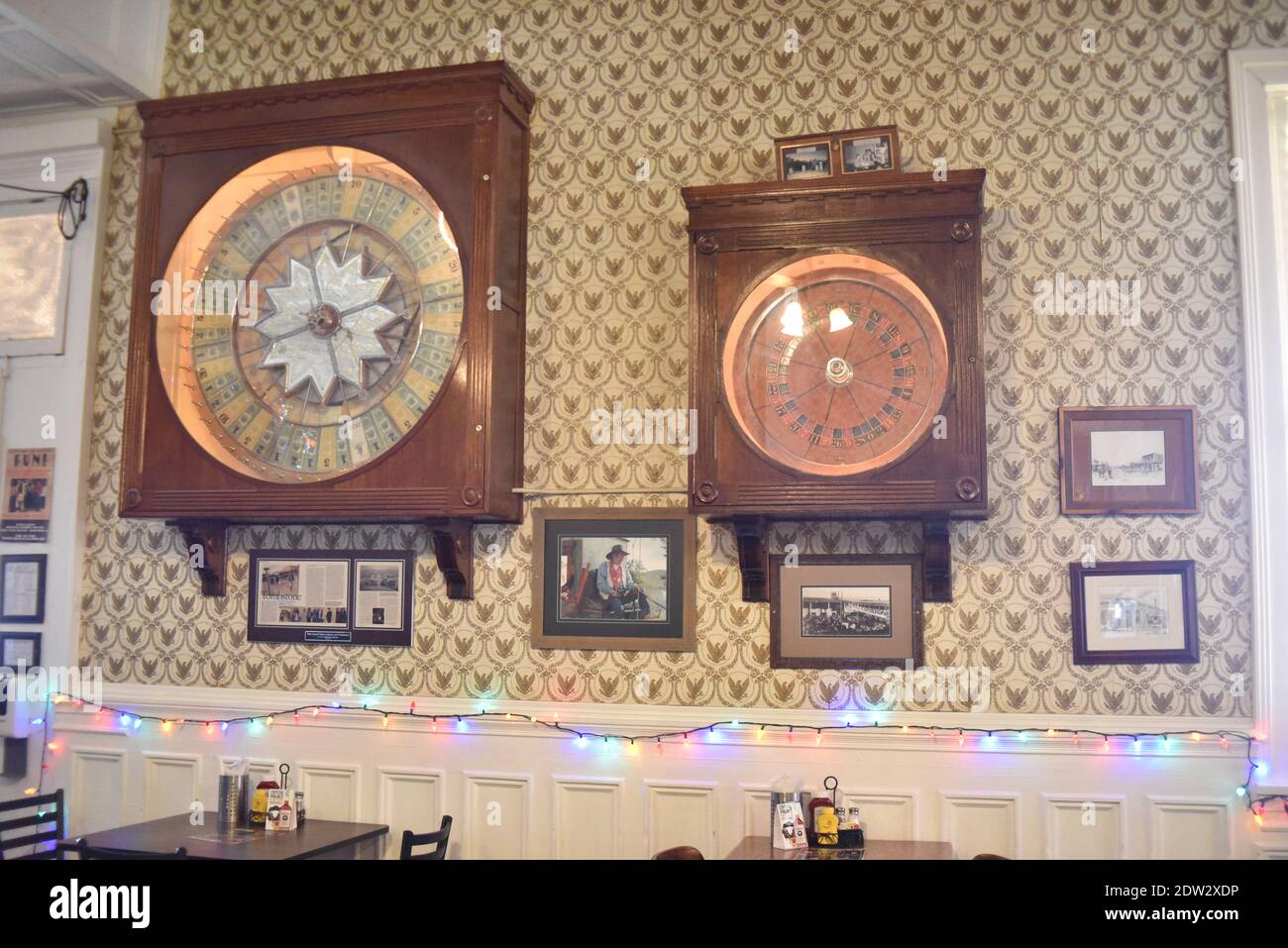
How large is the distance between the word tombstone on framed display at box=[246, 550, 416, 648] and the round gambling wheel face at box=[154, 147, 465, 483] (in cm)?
47

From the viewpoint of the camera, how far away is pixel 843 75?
4.82m

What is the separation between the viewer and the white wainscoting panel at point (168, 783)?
5.16m

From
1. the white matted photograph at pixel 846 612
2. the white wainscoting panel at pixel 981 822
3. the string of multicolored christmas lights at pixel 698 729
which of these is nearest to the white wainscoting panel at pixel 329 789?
the string of multicolored christmas lights at pixel 698 729

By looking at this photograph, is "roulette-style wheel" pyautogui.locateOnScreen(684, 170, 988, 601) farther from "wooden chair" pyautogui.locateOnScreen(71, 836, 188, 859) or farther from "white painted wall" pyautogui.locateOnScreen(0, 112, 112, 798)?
"white painted wall" pyautogui.locateOnScreen(0, 112, 112, 798)

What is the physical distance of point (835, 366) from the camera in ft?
14.4

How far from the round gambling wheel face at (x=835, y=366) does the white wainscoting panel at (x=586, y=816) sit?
1.60 metres

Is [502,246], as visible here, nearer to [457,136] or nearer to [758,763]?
[457,136]

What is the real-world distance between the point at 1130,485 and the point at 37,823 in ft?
16.0

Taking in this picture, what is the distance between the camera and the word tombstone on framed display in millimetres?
5039

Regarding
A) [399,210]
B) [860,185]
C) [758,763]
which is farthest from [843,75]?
[758,763]

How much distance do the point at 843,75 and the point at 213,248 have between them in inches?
117

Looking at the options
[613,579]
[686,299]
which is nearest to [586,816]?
[613,579]

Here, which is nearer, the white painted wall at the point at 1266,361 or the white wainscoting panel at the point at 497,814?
the white painted wall at the point at 1266,361

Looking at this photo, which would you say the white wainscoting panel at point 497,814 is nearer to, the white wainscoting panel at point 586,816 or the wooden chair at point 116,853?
the white wainscoting panel at point 586,816
